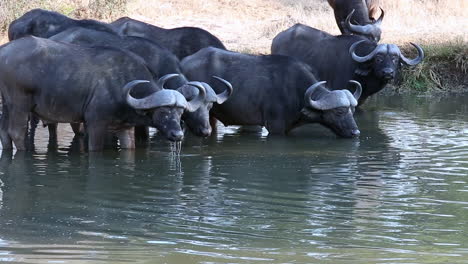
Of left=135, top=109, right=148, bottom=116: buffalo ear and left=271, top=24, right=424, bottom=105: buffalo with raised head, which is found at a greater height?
left=271, top=24, right=424, bottom=105: buffalo with raised head

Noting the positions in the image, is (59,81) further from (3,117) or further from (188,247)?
(188,247)

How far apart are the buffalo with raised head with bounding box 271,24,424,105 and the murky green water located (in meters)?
1.61

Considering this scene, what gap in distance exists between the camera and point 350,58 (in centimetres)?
1583

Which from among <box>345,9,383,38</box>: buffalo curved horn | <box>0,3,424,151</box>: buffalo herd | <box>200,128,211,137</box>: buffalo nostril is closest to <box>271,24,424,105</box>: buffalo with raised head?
<box>0,3,424,151</box>: buffalo herd

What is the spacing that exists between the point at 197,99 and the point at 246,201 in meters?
3.21

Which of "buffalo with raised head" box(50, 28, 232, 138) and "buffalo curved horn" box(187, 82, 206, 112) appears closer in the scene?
"buffalo curved horn" box(187, 82, 206, 112)

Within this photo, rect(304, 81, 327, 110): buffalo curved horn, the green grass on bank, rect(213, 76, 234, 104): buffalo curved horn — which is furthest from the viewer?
the green grass on bank

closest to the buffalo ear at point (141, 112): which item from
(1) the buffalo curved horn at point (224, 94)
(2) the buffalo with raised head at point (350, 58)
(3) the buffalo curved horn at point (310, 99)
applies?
(1) the buffalo curved horn at point (224, 94)

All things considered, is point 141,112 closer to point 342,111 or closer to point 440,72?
point 342,111

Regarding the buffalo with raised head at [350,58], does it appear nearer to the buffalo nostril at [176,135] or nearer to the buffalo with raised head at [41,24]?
the buffalo with raised head at [41,24]

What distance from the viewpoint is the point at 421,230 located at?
838 centimetres

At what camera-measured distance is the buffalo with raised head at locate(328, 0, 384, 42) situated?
17.6 metres

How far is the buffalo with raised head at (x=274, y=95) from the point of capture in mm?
13555

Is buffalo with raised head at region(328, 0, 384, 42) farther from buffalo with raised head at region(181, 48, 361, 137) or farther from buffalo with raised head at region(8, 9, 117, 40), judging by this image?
buffalo with raised head at region(8, 9, 117, 40)
